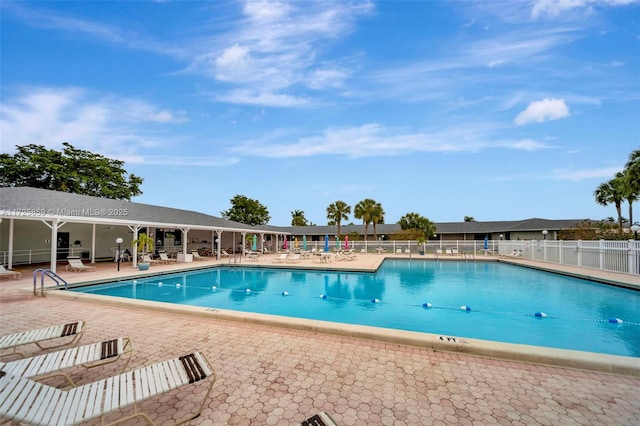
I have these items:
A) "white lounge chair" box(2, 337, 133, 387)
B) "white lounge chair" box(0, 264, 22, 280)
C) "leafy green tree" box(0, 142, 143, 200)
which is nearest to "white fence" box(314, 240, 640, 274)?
"white lounge chair" box(2, 337, 133, 387)

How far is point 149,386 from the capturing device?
263 centimetres

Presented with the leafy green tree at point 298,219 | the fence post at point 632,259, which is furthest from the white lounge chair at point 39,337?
the leafy green tree at point 298,219

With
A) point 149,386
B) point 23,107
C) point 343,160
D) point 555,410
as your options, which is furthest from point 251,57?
point 343,160

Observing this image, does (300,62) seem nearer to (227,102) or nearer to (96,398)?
(227,102)

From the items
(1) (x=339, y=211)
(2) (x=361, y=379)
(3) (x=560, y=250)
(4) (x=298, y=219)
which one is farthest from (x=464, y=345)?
(4) (x=298, y=219)

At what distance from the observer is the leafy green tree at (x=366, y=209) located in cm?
3531

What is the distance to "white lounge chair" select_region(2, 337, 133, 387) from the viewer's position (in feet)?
9.78

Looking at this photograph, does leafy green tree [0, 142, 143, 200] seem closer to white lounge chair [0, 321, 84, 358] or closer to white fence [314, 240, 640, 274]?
white fence [314, 240, 640, 274]

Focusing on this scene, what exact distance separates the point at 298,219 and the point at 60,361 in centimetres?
5986

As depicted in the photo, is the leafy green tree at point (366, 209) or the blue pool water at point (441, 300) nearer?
the blue pool water at point (441, 300)

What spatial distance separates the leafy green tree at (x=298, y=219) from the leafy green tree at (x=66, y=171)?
1280 inches

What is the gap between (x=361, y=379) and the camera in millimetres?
3459

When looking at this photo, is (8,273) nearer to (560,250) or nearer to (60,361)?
(60,361)

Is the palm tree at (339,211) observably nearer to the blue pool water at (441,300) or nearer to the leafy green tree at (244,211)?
the leafy green tree at (244,211)
